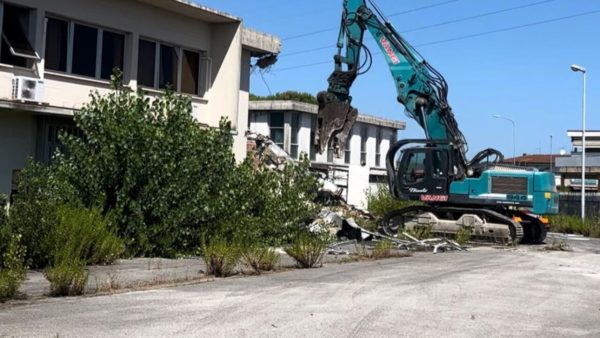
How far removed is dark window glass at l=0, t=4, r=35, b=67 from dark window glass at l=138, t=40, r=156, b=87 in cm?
364

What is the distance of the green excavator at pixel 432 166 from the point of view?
23.2m

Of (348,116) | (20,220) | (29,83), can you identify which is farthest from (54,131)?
(348,116)

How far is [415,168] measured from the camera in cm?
2433

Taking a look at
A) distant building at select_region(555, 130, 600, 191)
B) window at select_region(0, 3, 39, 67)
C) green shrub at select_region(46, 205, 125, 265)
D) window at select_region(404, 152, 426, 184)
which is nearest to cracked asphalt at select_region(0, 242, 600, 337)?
green shrub at select_region(46, 205, 125, 265)

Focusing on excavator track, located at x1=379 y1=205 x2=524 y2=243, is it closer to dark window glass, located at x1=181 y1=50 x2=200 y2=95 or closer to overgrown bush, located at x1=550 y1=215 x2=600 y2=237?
dark window glass, located at x1=181 y1=50 x2=200 y2=95

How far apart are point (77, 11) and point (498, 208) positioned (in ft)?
45.1

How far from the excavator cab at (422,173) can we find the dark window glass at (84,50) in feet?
32.9

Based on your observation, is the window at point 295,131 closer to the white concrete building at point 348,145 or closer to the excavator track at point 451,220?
the white concrete building at point 348,145

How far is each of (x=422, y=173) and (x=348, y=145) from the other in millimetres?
20504

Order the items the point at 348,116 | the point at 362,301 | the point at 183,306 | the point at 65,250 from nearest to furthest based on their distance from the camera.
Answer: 1. the point at 183,306
2. the point at 362,301
3. the point at 65,250
4. the point at 348,116

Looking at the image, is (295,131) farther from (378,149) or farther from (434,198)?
(434,198)

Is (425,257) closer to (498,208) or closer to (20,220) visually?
(498,208)

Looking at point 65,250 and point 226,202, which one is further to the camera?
point 226,202

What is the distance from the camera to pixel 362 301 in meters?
10.9
